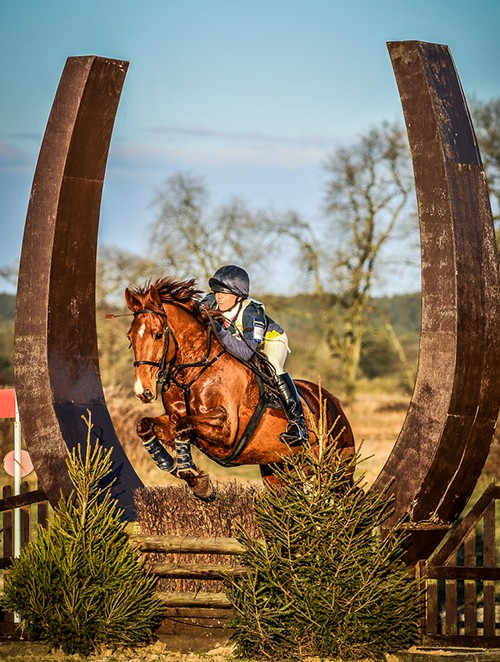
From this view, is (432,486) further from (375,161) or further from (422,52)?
(375,161)

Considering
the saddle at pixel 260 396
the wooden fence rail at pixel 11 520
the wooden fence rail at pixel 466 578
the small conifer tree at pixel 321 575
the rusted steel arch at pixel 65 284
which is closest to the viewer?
the small conifer tree at pixel 321 575

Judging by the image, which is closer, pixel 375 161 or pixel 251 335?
pixel 251 335

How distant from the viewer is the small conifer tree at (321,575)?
22.1 feet

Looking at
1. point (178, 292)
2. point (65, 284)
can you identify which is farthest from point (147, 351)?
point (65, 284)

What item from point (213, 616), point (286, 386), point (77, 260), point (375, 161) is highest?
point (375, 161)

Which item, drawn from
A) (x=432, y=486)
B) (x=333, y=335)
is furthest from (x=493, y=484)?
(x=333, y=335)

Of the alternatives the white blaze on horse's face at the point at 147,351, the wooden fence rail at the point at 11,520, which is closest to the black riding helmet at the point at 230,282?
the white blaze on horse's face at the point at 147,351

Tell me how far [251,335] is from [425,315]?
131cm

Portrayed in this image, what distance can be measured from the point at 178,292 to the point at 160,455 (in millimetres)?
1210

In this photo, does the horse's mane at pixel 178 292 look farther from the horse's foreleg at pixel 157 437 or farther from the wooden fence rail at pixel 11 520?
the wooden fence rail at pixel 11 520

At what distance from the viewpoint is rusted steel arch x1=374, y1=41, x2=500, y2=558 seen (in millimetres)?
7438

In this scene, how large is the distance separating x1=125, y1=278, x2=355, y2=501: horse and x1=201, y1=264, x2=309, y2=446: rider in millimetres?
91

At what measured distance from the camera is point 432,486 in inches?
296

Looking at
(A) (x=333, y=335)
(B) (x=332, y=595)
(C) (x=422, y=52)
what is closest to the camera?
(B) (x=332, y=595)
